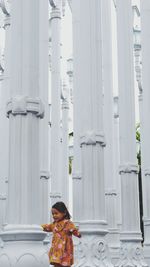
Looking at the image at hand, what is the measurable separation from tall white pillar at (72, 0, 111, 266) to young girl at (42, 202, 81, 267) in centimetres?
190

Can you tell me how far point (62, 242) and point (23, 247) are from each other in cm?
132

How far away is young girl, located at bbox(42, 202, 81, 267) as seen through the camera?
8.09 metres

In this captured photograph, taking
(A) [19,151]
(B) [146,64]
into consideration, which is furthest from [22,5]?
(B) [146,64]

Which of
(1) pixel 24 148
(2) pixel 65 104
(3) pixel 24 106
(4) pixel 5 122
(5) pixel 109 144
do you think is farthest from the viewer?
(2) pixel 65 104

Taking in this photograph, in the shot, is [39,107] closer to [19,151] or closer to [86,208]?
[19,151]

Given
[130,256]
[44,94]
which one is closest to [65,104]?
[44,94]

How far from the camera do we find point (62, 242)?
8.16 m

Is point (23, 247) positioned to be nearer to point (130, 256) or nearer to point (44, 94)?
point (130, 256)

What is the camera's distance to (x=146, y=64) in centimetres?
→ 1833

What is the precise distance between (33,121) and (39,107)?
0.23 m

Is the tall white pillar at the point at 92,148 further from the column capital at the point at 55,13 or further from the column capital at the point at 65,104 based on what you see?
the column capital at the point at 65,104

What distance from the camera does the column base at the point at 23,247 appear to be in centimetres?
685

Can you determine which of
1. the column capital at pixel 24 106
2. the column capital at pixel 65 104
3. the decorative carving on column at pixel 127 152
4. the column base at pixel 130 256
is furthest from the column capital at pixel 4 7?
the column capital at pixel 24 106

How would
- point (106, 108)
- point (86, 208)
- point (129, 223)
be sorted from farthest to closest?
1. point (106, 108)
2. point (129, 223)
3. point (86, 208)
